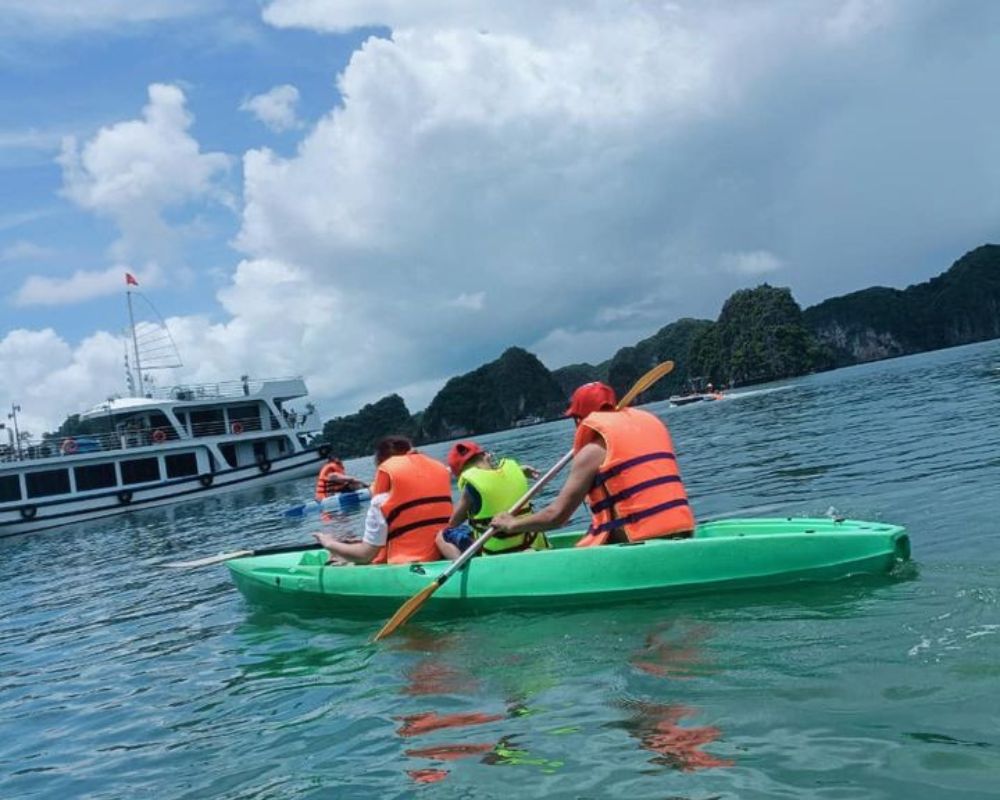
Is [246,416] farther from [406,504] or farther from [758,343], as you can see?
[758,343]

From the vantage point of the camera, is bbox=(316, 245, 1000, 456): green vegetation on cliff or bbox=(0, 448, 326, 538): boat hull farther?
bbox=(316, 245, 1000, 456): green vegetation on cliff

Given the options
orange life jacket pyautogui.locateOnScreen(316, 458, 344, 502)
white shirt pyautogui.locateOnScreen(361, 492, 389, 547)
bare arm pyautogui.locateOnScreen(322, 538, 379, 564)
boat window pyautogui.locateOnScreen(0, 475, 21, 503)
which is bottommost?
bare arm pyautogui.locateOnScreen(322, 538, 379, 564)

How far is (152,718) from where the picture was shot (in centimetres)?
723

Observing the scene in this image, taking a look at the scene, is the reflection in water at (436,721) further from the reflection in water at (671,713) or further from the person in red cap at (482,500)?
the person in red cap at (482,500)

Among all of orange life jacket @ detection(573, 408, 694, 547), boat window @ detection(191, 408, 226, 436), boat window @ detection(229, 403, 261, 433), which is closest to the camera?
orange life jacket @ detection(573, 408, 694, 547)

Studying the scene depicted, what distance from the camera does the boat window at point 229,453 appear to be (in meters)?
46.9

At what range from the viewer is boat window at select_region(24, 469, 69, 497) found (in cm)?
3912

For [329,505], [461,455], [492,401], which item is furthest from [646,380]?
[492,401]

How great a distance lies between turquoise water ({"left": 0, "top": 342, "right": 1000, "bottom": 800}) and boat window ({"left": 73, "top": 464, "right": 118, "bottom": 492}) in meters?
30.9

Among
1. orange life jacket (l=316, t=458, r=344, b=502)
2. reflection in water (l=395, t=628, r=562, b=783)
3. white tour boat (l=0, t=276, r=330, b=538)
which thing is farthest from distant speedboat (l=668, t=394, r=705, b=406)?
reflection in water (l=395, t=628, r=562, b=783)

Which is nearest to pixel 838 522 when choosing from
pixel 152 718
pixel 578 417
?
pixel 578 417

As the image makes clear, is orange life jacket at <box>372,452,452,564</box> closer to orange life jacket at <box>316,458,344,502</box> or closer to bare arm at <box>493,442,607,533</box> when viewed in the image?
bare arm at <box>493,442,607,533</box>

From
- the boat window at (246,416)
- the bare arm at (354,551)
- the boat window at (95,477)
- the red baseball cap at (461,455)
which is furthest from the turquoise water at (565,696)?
the boat window at (246,416)

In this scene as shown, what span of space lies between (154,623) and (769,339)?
14909 cm
